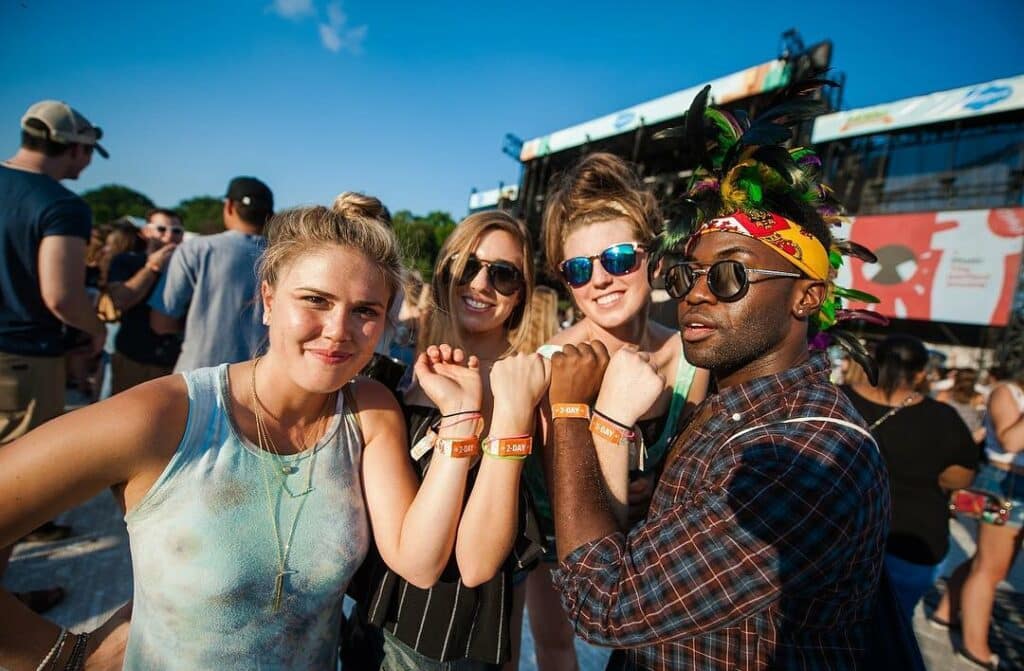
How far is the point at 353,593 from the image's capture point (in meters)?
1.64

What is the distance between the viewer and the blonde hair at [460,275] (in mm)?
2219

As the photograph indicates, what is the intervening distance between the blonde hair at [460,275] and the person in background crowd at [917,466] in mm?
2361

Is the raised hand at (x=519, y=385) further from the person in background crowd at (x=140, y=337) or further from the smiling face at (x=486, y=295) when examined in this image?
the person in background crowd at (x=140, y=337)

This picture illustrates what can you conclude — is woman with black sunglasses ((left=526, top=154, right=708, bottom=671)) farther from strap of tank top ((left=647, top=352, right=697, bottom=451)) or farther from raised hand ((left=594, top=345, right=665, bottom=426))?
raised hand ((left=594, top=345, right=665, bottom=426))

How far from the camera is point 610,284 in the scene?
6.91ft

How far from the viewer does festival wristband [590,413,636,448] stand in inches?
56.2

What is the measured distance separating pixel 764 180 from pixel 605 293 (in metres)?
0.76

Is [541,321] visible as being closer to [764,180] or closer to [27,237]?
[764,180]

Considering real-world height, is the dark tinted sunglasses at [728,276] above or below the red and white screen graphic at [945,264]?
below

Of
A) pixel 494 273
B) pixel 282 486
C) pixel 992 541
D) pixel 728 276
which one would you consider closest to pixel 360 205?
pixel 494 273

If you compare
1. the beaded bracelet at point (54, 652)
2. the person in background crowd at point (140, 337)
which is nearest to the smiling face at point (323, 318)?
the beaded bracelet at point (54, 652)

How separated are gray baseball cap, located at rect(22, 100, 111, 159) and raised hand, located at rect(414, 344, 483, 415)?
2.80 m

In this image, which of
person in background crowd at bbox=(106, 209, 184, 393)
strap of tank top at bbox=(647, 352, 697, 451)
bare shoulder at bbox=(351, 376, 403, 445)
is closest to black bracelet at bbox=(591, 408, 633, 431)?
strap of tank top at bbox=(647, 352, 697, 451)

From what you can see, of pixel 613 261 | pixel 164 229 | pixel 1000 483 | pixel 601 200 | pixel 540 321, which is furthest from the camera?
pixel 164 229
